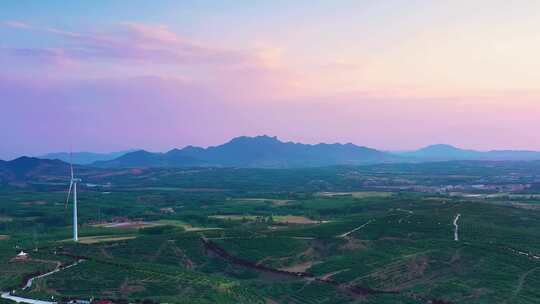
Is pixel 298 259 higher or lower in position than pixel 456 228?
lower

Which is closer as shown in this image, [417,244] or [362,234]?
[417,244]

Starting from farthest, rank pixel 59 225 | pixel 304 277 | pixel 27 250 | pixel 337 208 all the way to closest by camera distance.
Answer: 1. pixel 337 208
2. pixel 59 225
3. pixel 27 250
4. pixel 304 277

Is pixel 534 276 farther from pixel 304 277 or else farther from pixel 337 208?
pixel 337 208

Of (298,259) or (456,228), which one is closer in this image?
(298,259)

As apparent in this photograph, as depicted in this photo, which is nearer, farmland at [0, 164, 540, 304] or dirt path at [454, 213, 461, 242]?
farmland at [0, 164, 540, 304]

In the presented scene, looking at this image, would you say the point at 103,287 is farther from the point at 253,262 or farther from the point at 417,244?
the point at 417,244

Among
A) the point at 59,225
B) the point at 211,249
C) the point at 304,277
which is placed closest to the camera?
the point at 304,277

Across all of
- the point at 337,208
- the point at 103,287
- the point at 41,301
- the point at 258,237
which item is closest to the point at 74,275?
the point at 103,287

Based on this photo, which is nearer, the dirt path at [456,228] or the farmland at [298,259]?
the farmland at [298,259]

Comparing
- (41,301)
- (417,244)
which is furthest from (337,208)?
(41,301)
